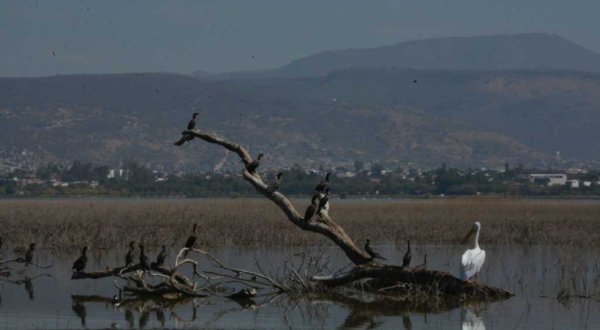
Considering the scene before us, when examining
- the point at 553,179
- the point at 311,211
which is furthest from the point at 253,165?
the point at 553,179

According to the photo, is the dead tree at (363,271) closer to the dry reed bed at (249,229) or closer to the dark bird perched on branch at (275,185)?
the dark bird perched on branch at (275,185)

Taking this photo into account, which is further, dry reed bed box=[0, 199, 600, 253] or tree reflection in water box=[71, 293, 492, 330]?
dry reed bed box=[0, 199, 600, 253]

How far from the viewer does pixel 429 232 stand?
36.3 meters

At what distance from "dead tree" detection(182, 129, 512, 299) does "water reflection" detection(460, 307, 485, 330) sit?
56cm

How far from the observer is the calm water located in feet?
63.0

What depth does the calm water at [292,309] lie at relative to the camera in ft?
63.0

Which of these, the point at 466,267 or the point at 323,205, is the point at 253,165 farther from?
the point at 466,267

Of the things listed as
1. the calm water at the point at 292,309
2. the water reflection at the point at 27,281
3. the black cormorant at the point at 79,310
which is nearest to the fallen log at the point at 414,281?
the calm water at the point at 292,309

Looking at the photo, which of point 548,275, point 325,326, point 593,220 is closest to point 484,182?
point 593,220

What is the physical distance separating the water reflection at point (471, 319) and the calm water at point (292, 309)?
0.01m

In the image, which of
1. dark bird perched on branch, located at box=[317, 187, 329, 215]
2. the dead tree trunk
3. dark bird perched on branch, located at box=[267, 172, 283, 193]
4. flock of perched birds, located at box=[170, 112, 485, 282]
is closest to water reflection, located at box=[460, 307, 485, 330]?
flock of perched birds, located at box=[170, 112, 485, 282]

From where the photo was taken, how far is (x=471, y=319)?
19688 millimetres

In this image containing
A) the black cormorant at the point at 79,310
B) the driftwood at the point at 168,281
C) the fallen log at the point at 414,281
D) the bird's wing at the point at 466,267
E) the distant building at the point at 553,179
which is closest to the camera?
the black cormorant at the point at 79,310

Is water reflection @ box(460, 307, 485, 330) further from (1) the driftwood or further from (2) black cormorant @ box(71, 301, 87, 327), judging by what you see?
(2) black cormorant @ box(71, 301, 87, 327)
